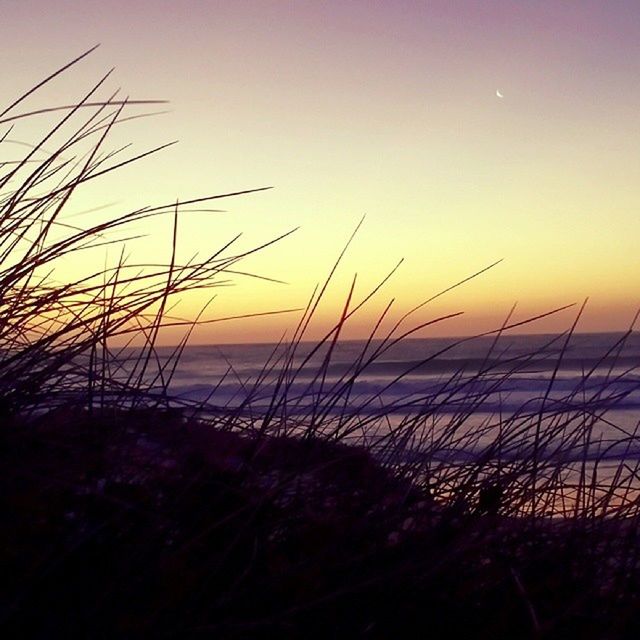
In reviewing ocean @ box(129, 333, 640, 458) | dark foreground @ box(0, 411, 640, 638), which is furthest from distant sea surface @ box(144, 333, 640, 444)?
dark foreground @ box(0, 411, 640, 638)

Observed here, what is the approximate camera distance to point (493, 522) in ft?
4.81

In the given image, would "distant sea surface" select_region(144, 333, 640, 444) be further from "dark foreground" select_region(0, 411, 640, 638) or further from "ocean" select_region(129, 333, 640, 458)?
"dark foreground" select_region(0, 411, 640, 638)

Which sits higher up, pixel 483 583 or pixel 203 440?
pixel 203 440

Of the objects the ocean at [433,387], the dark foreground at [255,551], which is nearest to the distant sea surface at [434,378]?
the ocean at [433,387]

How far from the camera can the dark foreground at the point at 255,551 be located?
1.04 metres

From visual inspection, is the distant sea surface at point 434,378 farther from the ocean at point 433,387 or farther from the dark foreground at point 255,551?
the dark foreground at point 255,551

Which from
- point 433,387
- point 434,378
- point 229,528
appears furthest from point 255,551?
point 434,378

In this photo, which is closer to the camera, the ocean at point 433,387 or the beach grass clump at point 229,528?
the beach grass clump at point 229,528

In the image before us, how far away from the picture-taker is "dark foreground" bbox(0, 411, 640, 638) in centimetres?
104

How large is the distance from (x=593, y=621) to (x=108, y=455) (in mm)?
753

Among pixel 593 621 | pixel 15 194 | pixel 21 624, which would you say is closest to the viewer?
pixel 21 624

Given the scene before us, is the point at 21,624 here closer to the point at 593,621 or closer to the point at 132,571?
Result: the point at 132,571

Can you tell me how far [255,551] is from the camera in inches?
45.3

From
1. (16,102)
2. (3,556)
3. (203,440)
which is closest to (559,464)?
(203,440)
